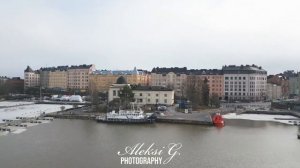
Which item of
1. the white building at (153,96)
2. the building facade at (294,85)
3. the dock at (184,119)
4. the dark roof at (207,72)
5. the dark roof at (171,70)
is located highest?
the dark roof at (171,70)

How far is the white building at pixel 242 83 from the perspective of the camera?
53.5 meters

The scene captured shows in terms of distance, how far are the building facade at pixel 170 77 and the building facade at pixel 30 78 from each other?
81.1ft

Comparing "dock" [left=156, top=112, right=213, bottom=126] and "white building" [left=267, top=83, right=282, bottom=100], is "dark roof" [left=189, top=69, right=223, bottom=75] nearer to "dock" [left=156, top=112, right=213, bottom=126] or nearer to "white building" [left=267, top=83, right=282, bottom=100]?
"white building" [left=267, top=83, right=282, bottom=100]

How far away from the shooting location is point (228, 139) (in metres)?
21.0

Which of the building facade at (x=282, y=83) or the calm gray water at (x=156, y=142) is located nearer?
the calm gray water at (x=156, y=142)

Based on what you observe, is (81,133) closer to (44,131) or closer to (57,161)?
(44,131)

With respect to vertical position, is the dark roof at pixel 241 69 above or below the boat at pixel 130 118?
above

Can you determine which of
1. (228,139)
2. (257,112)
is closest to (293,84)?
(257,112)

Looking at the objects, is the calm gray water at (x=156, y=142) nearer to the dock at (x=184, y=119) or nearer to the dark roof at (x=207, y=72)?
the dock at (x=184, y=119)

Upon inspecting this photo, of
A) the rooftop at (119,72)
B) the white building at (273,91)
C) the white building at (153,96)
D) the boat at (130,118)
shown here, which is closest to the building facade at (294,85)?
the white building at (273,91)

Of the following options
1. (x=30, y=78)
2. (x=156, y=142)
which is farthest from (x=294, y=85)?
(x=156, y=142)

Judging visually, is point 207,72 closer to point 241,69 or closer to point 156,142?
point 241,69

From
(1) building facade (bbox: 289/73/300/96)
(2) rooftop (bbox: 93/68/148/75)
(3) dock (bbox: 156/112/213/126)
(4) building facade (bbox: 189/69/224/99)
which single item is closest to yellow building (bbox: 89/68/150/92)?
(2) rooftop (bbox: 93/68/148/75)

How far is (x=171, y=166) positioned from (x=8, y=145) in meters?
8.05
